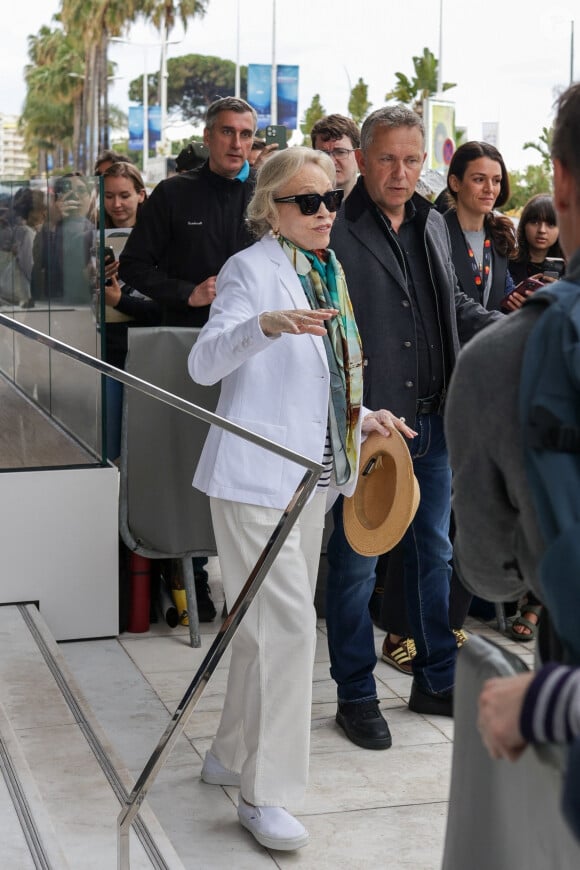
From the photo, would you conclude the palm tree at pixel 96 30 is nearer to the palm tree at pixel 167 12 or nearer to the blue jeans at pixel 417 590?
the palm tree at pixel 167 12

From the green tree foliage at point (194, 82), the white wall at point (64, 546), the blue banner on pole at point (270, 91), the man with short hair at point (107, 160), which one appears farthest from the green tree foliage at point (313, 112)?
the white wall at point (64, 546)

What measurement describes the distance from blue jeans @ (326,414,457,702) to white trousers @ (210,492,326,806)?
2.32 feet

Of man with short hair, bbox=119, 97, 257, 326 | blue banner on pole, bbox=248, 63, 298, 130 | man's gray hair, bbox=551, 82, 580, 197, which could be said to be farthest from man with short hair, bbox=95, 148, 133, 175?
blue banner on pole, bbox=248, 63, 298, 130

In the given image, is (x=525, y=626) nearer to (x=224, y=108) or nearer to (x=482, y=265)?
(x=482, y=265)

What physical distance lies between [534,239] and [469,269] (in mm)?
975

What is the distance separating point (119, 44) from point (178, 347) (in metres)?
48.5

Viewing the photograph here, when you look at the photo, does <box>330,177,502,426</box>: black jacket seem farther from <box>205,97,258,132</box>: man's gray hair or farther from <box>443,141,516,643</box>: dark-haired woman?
<box>205,97,258,132</box>: man's gray hair

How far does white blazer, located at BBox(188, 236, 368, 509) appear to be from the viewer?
3170 millimetres

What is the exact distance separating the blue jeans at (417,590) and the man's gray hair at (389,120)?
0.92 metres

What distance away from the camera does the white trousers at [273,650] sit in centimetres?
319

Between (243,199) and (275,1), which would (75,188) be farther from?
(275,1)

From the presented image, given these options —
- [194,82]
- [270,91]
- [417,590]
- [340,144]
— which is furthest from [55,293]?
[194,82]

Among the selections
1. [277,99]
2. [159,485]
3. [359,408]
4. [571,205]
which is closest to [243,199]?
[159,485]

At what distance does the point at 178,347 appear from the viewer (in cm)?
501
